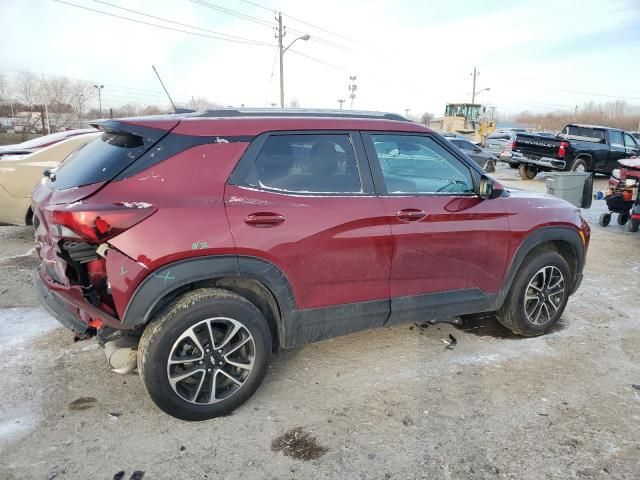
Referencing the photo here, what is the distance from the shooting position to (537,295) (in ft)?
13.1

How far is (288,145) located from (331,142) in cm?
32

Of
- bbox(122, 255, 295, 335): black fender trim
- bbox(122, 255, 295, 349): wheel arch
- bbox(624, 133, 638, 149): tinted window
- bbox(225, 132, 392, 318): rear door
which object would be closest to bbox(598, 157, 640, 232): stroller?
bbox(225, 132, 392, 318): rear door

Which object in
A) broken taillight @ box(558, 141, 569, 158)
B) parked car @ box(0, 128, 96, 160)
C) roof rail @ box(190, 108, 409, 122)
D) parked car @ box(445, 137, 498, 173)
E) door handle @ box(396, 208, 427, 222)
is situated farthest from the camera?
parked car @ box(445, 137, 498, 173)

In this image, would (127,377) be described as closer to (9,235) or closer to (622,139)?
(9,235)

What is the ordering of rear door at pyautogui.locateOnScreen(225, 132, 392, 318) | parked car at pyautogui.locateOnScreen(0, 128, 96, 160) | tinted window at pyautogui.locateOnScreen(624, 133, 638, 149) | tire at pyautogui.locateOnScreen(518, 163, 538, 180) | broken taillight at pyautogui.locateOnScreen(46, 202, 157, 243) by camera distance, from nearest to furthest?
broken taillight at pyautogui.locateOnScreen(46, 202, 157, 243), rear door at pyautogui.locateOnScreen(225, 132, 392, 318), parked car at pyautogui.locateOnScreen(0, 128, 96, 160), tire at pyautogui.locateOnScreen(518, 163, 538, 180), tinted window at pyautogui.locateOnScreen(624, 133, 638, 149)

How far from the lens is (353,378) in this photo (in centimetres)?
335

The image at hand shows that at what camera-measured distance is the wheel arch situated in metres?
2.56

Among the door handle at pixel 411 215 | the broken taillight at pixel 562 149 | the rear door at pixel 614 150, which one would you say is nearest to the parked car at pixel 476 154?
the broken taillight at pixel 562 149

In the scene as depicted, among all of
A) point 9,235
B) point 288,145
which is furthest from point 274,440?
point 9,235

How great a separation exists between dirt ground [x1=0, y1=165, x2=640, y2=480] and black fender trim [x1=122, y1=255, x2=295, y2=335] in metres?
0.75

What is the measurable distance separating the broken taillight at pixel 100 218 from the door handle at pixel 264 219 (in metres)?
0.53

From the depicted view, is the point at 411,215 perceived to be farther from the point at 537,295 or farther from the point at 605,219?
the point at 605,219

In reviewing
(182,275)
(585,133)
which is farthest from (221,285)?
(585,133)

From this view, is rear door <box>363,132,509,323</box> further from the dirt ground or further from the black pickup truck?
the black pickup truck
